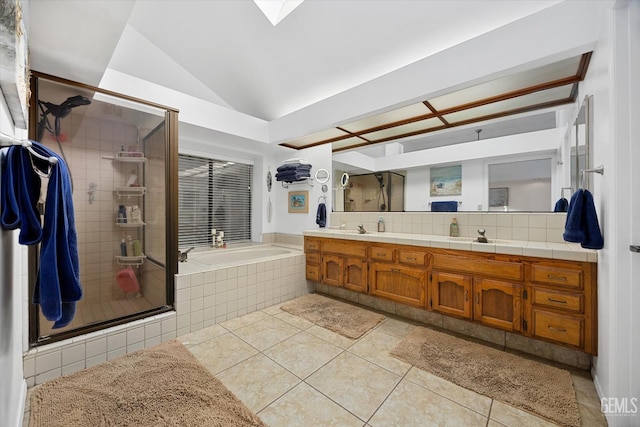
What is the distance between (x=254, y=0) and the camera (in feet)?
7.66

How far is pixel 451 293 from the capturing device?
2242 millimetres

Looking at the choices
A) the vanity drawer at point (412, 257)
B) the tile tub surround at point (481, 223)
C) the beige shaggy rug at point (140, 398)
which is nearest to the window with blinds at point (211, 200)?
the beige shaggy rug at point (140, 398)

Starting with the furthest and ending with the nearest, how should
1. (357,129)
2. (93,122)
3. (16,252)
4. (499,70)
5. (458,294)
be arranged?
1. (357,129)
2. (458,294)
3. (93,122)
4. (499,70)
5. (16,252)

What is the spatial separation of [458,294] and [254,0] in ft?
10.5

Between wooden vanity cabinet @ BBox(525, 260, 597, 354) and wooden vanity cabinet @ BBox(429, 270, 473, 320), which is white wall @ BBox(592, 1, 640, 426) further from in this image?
wooden vanity cabinet @ BBox(429, 270, 473, 320)

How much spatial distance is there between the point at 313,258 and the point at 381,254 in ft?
3.22

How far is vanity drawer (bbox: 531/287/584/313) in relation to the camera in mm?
1711

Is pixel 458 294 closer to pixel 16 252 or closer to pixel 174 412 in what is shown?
pixel 174 412

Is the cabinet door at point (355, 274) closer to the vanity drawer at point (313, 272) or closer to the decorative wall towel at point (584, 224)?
the vanity drawer at point (313, 272)

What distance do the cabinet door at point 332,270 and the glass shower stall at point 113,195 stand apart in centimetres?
165

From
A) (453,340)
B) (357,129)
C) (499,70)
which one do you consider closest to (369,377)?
(453,340)

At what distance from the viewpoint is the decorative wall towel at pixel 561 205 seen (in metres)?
2.12

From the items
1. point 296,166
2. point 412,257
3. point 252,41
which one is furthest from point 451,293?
point 252,41

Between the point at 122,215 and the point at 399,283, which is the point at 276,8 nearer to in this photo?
the point at 122,215
